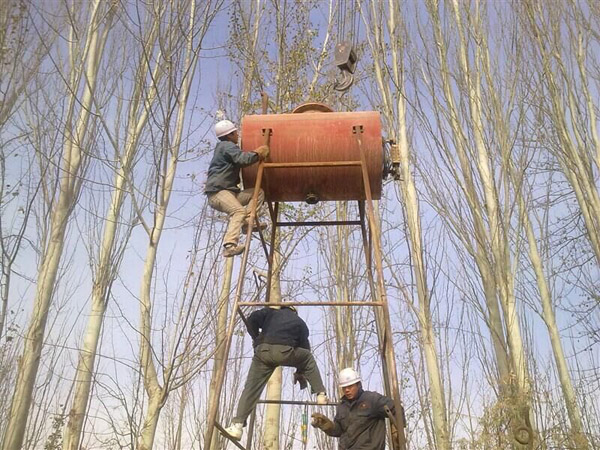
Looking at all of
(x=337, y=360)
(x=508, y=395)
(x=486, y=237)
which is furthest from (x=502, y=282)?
(x=337, y=360)

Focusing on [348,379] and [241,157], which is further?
[348,379]

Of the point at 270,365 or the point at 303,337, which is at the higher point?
the point at 303,337

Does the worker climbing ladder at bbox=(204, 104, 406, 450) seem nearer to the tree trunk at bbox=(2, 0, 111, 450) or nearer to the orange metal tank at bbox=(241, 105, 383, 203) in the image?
the orange metal tank at bbox=(241, 105, 383, 203)

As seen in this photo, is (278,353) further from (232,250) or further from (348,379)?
(232,250)

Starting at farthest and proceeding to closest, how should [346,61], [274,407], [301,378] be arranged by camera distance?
1. [274,407]
2. [346,61]
3. [301,378]

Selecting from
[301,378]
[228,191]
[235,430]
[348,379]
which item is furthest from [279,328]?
[228,191]

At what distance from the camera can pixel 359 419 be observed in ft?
14.6

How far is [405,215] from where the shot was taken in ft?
35.3

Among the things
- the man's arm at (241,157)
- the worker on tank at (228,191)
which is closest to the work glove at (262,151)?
the man's arm at (241,157)

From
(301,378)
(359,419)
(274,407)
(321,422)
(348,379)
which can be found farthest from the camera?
(274,407)

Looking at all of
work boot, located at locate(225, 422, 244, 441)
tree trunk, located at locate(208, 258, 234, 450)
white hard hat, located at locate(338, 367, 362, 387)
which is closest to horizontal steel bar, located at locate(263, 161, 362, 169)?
white hard hat, located at locate(338, 367, 362, 387)

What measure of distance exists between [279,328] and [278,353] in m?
0.20

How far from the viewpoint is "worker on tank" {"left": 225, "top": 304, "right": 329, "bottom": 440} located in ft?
14.3

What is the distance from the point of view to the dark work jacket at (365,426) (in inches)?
174
